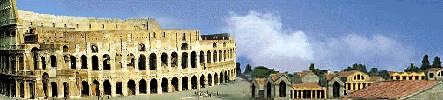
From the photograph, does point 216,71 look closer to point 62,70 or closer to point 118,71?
point 118,71

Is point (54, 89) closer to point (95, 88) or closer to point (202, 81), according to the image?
point (95, 88)

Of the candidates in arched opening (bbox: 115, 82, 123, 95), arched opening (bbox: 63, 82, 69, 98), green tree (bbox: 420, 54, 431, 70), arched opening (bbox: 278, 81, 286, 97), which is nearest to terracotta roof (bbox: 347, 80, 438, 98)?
arched opening (bbox: 278, 81, 286, 97)

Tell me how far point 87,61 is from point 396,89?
1742 inches

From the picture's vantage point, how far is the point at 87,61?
5481cm

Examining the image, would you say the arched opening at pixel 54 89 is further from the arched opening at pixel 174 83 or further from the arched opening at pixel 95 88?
the arched opening at pixel 174 83

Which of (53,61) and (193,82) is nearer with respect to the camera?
(53,61)

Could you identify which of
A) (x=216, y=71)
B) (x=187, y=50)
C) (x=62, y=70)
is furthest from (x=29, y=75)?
(x=216, y=71)

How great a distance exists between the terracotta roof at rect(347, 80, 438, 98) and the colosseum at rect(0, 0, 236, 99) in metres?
35.0

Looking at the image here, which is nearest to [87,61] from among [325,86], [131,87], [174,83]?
[131,87]

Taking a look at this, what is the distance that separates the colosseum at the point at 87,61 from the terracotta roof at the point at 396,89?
3497cm

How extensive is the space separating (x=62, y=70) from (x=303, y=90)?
38.6m

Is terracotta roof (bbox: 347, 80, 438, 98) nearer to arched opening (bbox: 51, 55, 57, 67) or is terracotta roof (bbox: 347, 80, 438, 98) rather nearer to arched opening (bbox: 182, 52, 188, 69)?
arched opening (bbox: 182, 52, 188, 69)

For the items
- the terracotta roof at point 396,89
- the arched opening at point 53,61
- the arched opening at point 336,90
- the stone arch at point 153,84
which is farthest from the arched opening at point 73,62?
the terracotta roof at point 396,89

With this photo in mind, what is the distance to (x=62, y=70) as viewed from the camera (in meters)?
55.2
